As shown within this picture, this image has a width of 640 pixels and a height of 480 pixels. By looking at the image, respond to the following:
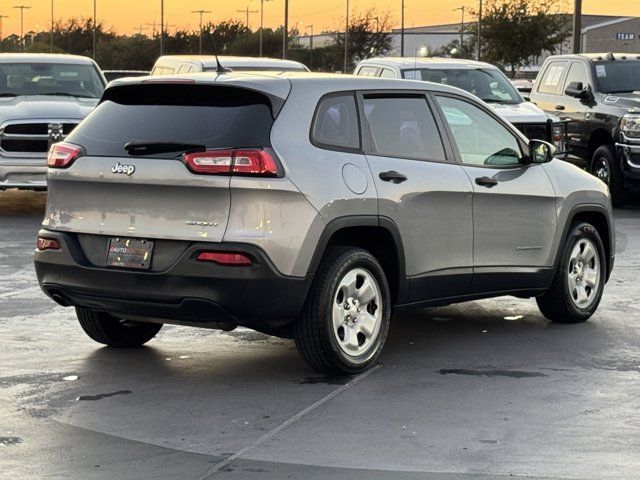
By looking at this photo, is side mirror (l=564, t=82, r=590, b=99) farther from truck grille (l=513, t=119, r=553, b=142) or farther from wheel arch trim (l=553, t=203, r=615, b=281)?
wheel arch trim (l=553, t=203, r=615, b=281)

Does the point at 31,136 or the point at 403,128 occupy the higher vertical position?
the point at 403,128

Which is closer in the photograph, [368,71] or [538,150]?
[538,150]

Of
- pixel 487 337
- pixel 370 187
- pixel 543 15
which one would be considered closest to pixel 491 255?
pixel 487 337

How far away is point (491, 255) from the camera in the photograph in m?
8.80

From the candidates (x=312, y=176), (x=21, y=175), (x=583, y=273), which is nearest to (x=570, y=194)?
(x=583, y=273)

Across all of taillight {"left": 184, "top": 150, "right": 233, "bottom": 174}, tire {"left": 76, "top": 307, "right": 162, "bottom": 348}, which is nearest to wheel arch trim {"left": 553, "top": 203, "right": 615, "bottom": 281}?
tire {"left": 76, "top": 307, "right": 162, "bottom": 348}

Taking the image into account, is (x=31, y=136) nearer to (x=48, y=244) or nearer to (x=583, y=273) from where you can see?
(x=583, y=273)

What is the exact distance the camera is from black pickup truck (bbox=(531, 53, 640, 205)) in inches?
717

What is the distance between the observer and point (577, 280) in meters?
9.67

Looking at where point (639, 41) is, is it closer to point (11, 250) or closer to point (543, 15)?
point (543, 15)

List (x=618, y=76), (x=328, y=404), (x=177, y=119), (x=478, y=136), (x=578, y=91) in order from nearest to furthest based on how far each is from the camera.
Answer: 1. (x=328, y=404)
2. (x=177, y=119)
3. (x=478, y=136)
4. (x=578, y=91)
5. (x=618, y=76)

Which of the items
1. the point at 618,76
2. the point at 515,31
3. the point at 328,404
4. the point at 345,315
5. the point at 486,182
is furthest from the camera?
the point at 515,31

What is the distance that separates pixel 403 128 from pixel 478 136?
0.83 metres

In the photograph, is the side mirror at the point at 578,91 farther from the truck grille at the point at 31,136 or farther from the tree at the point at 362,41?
the tree at the point at 362,41
